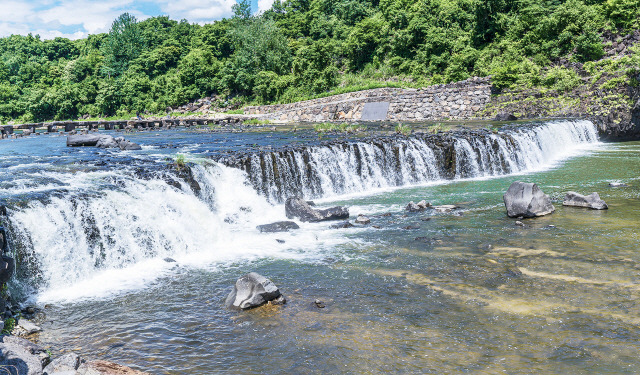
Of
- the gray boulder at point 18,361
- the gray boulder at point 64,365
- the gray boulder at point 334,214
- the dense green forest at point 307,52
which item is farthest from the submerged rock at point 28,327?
the dense green forest at point 307,52

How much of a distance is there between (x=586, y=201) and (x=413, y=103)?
27.5m

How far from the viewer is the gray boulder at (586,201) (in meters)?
14.3

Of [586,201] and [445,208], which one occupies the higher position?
[586,201]

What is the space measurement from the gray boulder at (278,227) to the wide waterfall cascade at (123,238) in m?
0.28

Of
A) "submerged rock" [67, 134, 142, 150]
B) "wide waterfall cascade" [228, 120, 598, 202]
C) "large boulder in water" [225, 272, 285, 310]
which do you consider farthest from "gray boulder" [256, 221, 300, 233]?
"submerged rock" [67, 134, 142, 150]

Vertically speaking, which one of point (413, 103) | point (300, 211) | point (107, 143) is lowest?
point (300, 211)

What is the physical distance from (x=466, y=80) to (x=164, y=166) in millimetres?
30233

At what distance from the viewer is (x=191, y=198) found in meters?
14.6

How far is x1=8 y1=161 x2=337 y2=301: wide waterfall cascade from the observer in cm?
1019

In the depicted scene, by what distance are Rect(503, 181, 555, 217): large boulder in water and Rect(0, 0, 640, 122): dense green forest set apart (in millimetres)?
25920

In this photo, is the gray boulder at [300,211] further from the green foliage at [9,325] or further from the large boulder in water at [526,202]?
the green foliage at [9,325]

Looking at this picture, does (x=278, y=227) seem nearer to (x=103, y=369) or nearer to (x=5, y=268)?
(x=5, y=268)

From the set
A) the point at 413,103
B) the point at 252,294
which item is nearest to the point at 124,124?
the point at 413,103

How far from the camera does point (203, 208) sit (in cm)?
1438
